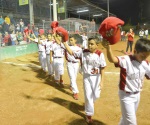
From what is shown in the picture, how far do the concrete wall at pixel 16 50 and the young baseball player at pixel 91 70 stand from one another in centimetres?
940

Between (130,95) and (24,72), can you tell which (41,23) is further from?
(130,95)

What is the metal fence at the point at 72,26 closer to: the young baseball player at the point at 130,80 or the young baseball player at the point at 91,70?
the young baseball player at the point at 91,70

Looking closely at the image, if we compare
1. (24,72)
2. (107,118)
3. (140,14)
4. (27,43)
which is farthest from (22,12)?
(140,14)

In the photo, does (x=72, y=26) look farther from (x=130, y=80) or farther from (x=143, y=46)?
(x=143, y=46)

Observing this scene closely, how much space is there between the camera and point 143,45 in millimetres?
3000

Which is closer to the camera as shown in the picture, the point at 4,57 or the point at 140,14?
the point at 4,57

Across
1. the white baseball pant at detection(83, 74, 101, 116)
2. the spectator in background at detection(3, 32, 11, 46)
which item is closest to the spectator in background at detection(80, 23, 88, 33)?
the spectator in background at detection(3, 32, 11, 46)

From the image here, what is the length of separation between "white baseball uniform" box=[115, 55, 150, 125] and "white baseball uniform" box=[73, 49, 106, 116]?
1231 millimetres

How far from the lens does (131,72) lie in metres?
3.17

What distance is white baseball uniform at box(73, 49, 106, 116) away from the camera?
4.43 metres

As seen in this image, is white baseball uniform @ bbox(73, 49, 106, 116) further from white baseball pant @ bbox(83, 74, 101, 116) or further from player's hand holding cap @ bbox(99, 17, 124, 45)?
player's hand holding cap @ bbox(99, 17, 124, 45)

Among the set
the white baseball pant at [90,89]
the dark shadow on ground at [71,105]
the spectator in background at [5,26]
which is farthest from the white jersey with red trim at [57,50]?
the spectator in background at [5,26]

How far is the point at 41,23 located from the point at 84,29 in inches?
235

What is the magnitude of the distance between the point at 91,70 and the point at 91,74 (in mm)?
85
